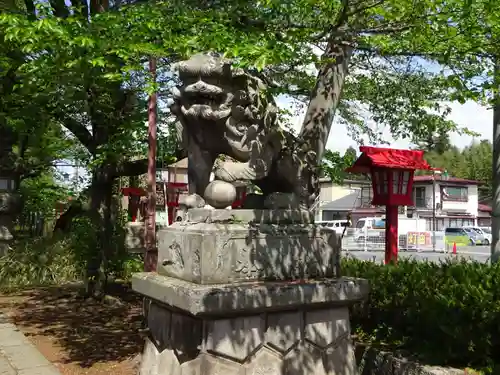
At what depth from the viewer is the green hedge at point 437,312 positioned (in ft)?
14.6

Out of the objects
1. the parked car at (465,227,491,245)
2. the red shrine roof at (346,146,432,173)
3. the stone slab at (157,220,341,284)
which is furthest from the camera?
the parked car at (465,227,491,245)

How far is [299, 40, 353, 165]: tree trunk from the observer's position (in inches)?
267

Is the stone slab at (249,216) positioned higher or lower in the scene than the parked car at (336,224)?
higher

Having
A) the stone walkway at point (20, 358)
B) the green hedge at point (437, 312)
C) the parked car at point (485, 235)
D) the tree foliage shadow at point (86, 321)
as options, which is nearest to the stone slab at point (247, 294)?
the green hedge at point (437, 312)

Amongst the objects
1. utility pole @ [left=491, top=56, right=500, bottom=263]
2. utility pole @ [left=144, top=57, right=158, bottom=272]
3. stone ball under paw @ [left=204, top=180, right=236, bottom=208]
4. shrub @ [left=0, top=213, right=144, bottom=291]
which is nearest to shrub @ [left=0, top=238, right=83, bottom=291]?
shrub @ [left=0, top=213, right=144, bottom=291]

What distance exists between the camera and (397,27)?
248 inches

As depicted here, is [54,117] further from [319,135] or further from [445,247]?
[445,247]

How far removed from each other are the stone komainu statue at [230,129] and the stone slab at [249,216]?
5.0 inches

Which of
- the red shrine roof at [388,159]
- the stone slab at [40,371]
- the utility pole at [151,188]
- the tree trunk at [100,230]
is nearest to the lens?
the stone slab at [40,371]

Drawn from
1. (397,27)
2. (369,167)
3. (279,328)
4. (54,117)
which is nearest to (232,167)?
(279,328)

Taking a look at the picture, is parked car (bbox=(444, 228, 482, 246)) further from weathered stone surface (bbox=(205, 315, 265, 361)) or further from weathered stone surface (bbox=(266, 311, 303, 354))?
weathered stone surface (bbox=(205, 315, 265, 361))

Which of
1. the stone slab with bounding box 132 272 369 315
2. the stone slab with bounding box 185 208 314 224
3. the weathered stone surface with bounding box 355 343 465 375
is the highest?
the stone slab with bounding box 185 208 314 224

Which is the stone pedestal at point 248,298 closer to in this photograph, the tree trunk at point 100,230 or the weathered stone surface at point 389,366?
the weathered stone surface at point 389,366

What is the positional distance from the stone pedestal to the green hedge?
906 mm
